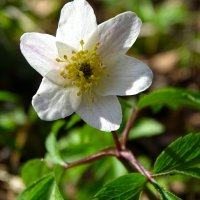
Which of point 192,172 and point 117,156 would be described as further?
point 117,156

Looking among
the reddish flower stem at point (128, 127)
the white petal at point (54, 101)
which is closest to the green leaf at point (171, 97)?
the reddish flower stem at point (128, 127)

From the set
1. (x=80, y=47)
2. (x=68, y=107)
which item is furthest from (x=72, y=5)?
(x=68, y=107)

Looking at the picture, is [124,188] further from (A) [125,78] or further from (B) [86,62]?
(B) [86,62]

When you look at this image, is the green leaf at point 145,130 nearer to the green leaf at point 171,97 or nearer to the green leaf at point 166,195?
the green leaf at point 171,97

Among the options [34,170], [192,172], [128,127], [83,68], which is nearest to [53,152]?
[34,170]

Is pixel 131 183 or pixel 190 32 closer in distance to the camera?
pixel 131 183

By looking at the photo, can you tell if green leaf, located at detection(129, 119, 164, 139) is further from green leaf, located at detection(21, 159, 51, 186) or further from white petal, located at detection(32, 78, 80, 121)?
white petal, located at detection(32, 78, 80, 121)

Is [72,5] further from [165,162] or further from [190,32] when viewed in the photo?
[190,32]
